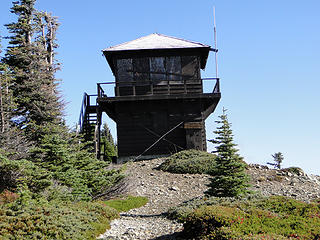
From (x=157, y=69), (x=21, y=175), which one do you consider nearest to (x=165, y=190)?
(x=21, y=175)

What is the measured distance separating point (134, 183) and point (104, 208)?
239 inches

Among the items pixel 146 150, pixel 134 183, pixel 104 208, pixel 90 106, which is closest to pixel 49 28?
pixel 90 106

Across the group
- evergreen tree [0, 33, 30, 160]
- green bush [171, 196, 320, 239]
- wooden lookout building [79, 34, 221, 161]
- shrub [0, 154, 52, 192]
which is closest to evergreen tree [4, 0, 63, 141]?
evergreen tree [0, 33, 30, 160]

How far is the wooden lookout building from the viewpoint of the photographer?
25.1 m

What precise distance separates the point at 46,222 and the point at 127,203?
7.00 m

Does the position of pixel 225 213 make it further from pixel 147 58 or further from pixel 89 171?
pixel 147 58

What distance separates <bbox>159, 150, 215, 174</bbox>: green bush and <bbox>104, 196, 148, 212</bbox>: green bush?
4.35m

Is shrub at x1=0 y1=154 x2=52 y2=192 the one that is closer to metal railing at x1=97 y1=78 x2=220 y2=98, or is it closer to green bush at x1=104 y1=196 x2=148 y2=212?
green bush at x1=104 y1=196 x2=148 y2=212

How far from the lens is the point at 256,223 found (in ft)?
29.7

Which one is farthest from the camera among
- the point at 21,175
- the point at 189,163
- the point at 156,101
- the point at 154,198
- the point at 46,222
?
the point at 156,101

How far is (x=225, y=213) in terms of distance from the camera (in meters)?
9.45

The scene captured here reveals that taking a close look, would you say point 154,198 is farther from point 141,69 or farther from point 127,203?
point 141,69

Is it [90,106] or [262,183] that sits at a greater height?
[90,106]

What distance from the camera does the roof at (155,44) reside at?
25.8 metres
